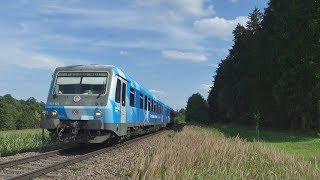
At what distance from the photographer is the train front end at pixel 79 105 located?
55.6 ft

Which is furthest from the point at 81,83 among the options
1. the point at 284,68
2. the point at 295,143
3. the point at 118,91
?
the point at 284,68

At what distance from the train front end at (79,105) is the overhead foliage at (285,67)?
15902 mm

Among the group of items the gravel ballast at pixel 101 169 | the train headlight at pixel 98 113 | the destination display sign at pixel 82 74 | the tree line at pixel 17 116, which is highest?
the tree line at pixel 17 116

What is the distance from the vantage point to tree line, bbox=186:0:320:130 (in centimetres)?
3559

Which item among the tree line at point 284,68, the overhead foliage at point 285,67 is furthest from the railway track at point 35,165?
the overhead foliage at point 285,67

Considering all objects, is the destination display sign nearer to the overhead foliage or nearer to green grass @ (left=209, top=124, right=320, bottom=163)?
green grass @ (left=209, top=124, right=320, bottom=163)

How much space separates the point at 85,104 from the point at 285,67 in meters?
25.3

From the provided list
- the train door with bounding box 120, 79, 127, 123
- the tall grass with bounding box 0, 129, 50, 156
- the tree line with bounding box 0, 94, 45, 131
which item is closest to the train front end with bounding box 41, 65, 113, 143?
the train door with bounding box 120, 79, 127, 123

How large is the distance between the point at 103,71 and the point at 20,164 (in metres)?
6.02

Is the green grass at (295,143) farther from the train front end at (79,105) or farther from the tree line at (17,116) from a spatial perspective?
the tree line at (17,116)

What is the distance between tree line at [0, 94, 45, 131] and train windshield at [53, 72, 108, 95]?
360 ft

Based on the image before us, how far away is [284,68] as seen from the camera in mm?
39250

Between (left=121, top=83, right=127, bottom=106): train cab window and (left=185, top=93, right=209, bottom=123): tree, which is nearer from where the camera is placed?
(left=121, top=83, right=127, bottom=106): train cab window

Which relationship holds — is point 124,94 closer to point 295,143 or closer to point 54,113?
point 54,113
